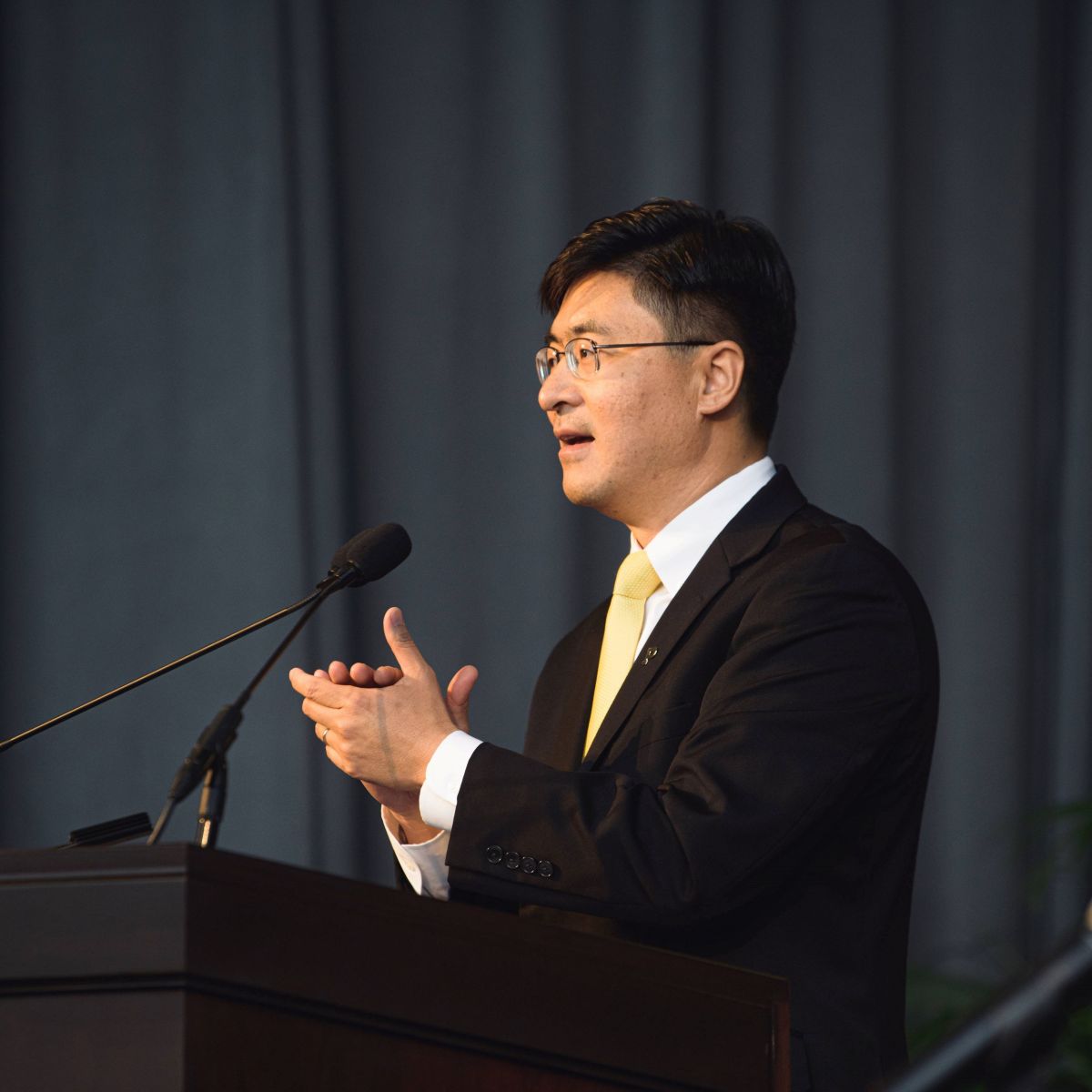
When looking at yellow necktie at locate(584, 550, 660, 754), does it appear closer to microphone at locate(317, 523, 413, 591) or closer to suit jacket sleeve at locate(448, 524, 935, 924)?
suit jacket sleeve at locate(448, 524, 935, 924)

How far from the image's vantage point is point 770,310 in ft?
6.85

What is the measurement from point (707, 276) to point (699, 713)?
2.28ft

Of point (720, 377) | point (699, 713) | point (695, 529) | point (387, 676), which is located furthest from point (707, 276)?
point (387, 676)

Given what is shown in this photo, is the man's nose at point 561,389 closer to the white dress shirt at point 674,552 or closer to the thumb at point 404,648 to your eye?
the white dress shirt at point 674,552

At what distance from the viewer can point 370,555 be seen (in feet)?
5.13

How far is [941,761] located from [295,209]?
1785 mm

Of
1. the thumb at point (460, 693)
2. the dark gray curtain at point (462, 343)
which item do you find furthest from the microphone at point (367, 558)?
A: the dark gray curtain at point (462, 343)

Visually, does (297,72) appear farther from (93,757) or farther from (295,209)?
(93,757)

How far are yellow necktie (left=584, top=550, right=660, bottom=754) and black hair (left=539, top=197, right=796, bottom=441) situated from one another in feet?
0.92

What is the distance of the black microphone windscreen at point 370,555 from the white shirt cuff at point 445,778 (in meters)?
0.19

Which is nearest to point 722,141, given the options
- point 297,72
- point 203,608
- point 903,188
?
point 903,188

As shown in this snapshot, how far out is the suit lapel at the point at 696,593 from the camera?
172cm

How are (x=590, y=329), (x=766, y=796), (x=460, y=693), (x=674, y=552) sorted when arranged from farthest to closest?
(x=590, y=329) < (x=674, y=552) < (x=460, y=693) < (x=766, y=796)

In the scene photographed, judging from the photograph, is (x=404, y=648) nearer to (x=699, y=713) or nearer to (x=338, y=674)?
(x=338, y=674)
